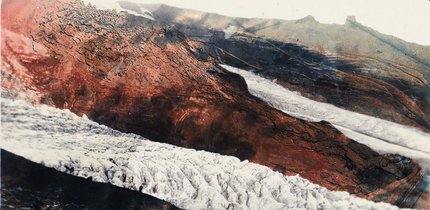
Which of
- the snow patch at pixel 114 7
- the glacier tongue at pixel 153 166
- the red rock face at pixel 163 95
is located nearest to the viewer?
the glacier tongue at pixel 153 166

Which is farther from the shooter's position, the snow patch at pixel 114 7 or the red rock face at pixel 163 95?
the snow patch at pixel 114 7

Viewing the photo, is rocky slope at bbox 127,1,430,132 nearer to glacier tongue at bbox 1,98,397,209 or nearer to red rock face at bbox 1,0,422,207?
red rock face at bbox 1,0,422,207

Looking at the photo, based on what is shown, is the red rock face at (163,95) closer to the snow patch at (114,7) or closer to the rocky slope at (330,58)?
the snow patch at (114,7)

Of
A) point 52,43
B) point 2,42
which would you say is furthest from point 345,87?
point 2,42

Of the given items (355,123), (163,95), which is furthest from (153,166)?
(355,123)

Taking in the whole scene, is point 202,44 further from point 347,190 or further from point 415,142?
point 415,142

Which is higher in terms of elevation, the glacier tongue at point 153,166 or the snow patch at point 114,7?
the snow patch at point 114,7

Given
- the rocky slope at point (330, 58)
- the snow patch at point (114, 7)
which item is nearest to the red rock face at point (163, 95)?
the snow patch at point (114, 7)
